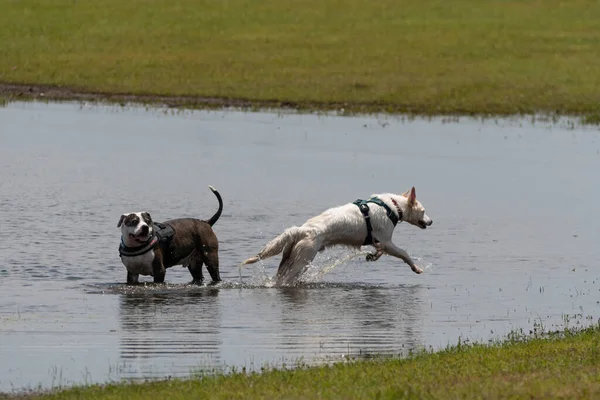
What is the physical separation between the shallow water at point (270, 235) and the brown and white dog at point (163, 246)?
30cm

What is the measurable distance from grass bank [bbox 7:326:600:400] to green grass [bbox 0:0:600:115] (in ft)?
93.1

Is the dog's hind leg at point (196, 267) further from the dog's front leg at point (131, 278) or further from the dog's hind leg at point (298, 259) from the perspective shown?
the dog's hind leg at point (298, 259)

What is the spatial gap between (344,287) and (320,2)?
139 feet

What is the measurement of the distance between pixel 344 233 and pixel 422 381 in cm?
694

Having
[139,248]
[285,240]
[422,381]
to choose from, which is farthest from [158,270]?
[422,381]

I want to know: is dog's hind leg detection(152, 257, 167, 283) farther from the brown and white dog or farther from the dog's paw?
the dog's paw

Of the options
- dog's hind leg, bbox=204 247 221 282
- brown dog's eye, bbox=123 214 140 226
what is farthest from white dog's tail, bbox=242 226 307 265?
brown dog's eye, bbox=123 214 140 226

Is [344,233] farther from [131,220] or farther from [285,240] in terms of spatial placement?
[131,220]

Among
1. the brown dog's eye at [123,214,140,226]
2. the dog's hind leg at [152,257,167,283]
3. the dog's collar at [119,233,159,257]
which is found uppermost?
the brown dog's eye at [123,214,140,226]

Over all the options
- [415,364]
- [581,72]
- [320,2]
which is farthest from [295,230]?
[320,2]

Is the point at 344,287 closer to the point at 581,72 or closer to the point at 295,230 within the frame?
the point at 295,230

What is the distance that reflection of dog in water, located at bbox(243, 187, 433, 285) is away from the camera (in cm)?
1680

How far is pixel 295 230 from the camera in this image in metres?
16.8

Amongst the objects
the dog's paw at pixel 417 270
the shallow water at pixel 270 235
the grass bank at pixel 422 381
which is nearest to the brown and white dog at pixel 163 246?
the shallow water at pixel 270 235
